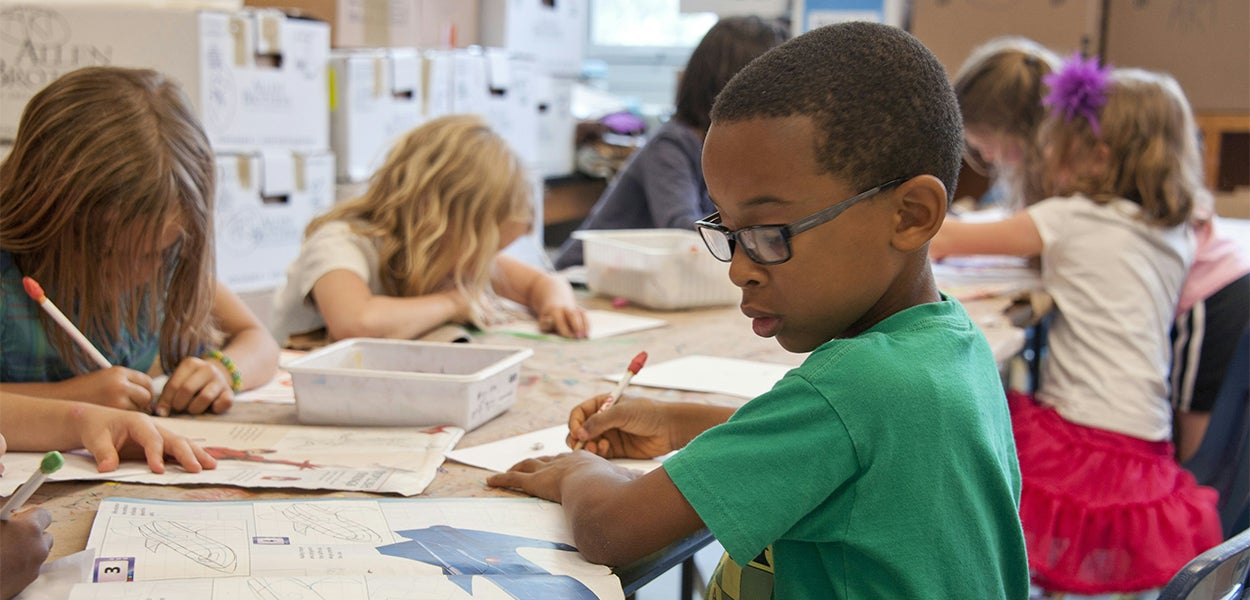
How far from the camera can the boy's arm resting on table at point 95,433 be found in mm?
1034

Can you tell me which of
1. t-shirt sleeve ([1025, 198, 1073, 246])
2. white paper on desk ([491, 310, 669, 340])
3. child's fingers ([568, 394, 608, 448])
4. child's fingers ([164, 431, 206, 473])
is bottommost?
white paper on desk ([491, 310, 669, 340])

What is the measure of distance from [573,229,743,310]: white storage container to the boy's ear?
1.09m

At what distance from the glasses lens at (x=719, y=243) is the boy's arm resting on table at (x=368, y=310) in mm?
839

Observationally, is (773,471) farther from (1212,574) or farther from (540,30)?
(540,30)

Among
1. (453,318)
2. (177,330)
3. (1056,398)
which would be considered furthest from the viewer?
(1056,398)

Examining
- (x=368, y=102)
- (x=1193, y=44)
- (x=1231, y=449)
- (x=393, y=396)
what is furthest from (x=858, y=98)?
(x=1193, y=44)

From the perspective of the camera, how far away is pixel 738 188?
2.78 ft

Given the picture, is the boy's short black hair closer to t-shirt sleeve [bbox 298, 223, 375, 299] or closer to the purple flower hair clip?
t-shirt sleeve [bbox 298, 223, 375, 299]

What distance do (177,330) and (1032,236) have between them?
1.56 meters

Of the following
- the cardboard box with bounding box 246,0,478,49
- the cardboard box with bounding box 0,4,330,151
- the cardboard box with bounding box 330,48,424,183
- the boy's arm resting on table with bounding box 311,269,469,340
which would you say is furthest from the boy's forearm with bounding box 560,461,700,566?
the cardboard box with bounding box 246,0,478,49

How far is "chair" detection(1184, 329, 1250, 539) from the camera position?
5.86ft

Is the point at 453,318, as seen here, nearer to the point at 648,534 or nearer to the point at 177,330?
the point at 177,330

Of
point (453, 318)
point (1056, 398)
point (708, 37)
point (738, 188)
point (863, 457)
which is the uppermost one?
point (708, 37)

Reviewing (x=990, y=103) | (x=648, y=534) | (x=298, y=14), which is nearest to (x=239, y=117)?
(x=298, y=14)
